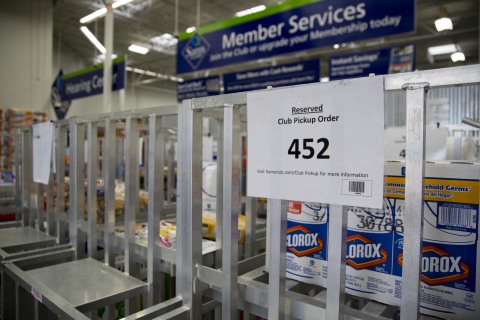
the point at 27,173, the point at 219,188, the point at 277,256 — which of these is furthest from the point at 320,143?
the point at 27,173

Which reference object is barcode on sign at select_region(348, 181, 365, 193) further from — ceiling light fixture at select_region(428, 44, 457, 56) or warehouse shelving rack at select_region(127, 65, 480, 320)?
ceiling light fixture at select_region(428, 44, 457, 56)

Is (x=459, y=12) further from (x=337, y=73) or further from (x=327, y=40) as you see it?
(x=327, y=40)

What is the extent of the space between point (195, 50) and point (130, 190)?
13.9 feet

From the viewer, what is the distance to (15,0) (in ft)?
27.8

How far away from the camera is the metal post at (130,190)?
1.62 meters

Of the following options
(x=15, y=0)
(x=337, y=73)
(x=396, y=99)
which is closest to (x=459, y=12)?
(x=396, y=99)

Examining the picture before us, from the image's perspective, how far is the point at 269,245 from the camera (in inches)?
44.7

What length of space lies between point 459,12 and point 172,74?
11371 mm

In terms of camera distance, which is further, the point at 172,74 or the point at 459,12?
the point at 172,74

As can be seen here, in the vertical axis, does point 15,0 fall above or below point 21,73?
above

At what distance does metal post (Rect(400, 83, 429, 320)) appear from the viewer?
81 centimetres

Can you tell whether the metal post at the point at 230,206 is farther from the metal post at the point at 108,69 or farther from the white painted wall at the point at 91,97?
the white painted wall at the point at 91,97

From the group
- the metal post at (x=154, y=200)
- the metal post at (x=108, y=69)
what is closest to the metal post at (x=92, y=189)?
the metal post at (x=154, y=200)

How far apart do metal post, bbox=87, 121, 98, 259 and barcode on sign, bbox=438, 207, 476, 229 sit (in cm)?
159
